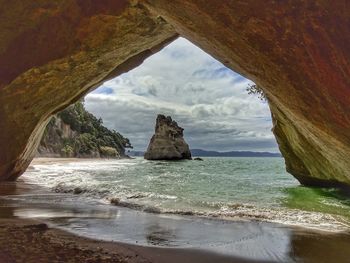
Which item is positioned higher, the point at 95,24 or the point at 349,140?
the point at 95,24

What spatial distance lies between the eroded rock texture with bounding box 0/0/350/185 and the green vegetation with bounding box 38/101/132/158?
51535mm

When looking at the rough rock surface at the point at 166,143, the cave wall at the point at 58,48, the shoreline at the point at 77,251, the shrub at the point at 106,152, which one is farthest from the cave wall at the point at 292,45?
the shrub at the point at 106,152

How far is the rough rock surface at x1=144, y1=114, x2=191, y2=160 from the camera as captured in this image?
7894 cm

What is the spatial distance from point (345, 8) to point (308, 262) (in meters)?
4.57

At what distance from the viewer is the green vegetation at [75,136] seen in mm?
74725

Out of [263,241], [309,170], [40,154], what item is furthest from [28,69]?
[40,154]

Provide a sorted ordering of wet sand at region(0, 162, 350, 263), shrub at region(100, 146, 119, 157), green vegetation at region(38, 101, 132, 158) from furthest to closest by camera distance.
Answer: shrub at region(100, 146, 119, 157) → green vegetation at region(38, 101, 132, 158) → wet sand at region(0, 162, 350, 263)

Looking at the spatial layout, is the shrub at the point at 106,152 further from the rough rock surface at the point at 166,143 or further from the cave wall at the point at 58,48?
the cave wall at the point at 58,48

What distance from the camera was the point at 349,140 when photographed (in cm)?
835

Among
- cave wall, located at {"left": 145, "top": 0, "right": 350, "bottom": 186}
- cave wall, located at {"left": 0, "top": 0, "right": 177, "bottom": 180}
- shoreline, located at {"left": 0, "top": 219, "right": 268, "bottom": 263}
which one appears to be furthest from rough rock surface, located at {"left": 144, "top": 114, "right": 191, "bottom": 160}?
shoreline, located at {"left": 0, "top": 219, "right": 268, "bottom": 263}

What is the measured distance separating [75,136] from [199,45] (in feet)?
264

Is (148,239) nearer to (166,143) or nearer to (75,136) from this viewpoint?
(166,143)

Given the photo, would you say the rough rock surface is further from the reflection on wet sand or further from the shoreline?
the shoreline

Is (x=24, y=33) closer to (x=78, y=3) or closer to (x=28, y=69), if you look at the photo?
(x=28, y=69)
